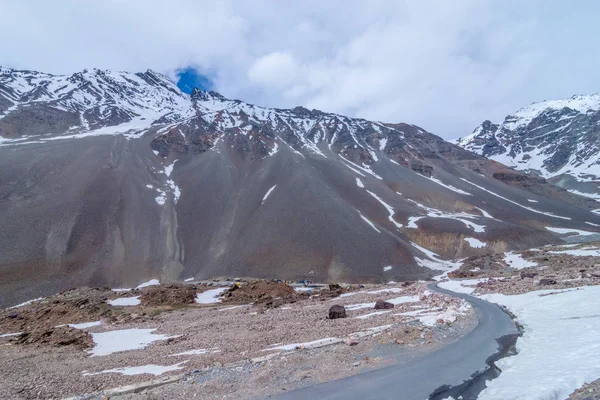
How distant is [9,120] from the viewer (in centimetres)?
16100

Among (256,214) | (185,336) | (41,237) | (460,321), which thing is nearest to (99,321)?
(185,336)

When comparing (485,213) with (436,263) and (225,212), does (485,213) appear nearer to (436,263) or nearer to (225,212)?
(436,263)


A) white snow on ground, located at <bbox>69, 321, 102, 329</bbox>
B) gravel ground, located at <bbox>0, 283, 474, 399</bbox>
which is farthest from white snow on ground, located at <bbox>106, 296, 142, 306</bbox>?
gravel ground, located at <bbox>0, 283, 474, 399</bbox>

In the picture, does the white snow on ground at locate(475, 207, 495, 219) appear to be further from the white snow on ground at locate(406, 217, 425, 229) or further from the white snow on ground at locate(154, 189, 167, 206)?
the white snow on ground at locate(154, 189, 167, 206)

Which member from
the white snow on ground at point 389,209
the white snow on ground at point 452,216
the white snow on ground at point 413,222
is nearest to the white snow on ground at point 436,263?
the white snow on ground at point 413,222

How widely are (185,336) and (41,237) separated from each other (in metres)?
74.3

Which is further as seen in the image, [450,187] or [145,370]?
[450,187]

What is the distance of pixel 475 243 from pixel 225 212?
69847mm

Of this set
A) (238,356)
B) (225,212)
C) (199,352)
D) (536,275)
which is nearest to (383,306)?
(238,356)

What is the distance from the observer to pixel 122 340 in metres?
24.9

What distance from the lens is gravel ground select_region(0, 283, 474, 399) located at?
42.0ft

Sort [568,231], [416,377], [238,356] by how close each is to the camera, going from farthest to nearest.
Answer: [568,231] → [238,356] → [416,377]

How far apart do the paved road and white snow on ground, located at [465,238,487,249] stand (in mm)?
81146

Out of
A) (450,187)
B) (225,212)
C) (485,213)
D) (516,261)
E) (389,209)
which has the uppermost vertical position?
(450,187)
